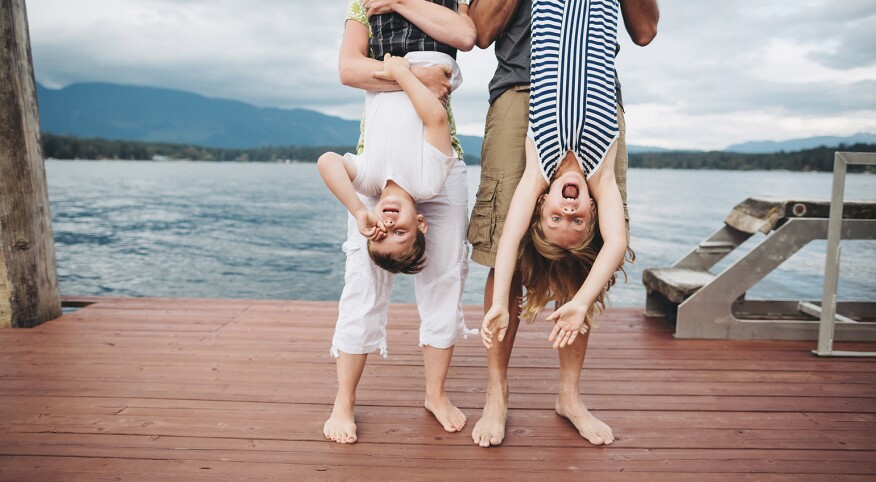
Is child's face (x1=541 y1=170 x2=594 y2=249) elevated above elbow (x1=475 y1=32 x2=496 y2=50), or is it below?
below

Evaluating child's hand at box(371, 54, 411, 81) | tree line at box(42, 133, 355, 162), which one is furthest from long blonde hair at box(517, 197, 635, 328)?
tree line at box(42, 133, 355, 162)

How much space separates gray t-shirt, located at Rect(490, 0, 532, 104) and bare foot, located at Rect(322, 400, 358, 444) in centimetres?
144

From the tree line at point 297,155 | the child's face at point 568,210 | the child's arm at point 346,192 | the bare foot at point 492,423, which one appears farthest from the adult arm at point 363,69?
the tree line at point 297,155

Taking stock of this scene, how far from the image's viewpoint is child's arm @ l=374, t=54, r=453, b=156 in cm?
196

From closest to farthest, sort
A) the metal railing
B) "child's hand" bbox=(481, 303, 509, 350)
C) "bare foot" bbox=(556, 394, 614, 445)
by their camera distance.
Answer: "child's hand" bbox=(481, 303, 509, 350), "bare foot" bbox=(556, 394, 614, 445), the metal railing

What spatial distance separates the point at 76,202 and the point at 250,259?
1985 cm

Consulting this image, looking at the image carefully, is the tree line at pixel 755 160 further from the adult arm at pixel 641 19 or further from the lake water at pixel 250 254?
the adult arm at pixel 641 19

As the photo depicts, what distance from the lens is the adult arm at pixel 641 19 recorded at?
2.21m

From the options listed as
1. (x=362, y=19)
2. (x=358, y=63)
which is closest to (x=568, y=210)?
(x=358, y=63)

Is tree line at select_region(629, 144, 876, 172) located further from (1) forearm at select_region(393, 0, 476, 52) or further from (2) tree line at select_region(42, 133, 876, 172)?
(1) forearm at select_region(393, 0, 476, 52)

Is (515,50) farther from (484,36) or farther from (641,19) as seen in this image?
(641,19)

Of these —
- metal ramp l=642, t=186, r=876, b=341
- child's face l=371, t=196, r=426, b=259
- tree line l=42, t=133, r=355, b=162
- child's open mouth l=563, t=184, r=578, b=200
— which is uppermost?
tree line l=42, t=133, r=355, b=162

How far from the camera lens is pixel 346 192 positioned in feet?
6.55

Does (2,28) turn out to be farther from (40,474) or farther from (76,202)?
(76,202)
